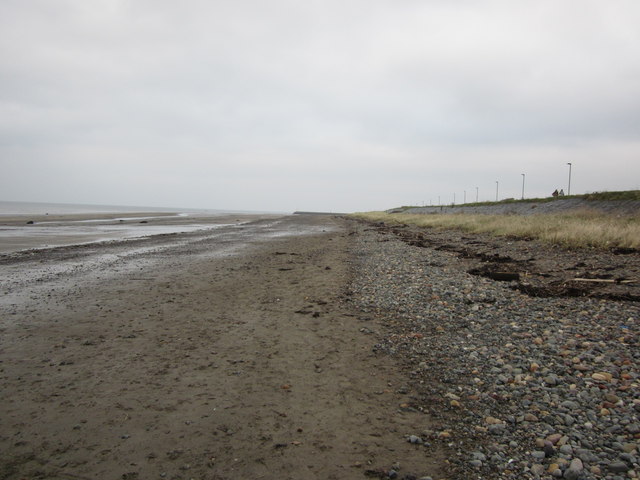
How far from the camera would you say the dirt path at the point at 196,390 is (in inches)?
134

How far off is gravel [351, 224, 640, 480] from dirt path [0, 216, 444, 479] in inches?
17.1

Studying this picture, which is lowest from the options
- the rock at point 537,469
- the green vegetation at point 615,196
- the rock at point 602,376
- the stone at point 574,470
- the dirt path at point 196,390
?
the dirt path at point 196,390

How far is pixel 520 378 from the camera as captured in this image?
15.0 feet

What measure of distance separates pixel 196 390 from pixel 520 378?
4.19 m

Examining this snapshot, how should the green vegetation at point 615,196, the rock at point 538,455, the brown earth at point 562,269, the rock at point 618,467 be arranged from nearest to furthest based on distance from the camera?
the rock at point 618,467 < the rock at point 538,455 < the brown earth at point 562,269 < the green vegetation at point 615,196

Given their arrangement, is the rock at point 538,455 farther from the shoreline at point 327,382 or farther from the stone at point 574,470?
the stone at point 574,470

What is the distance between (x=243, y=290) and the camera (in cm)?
1015

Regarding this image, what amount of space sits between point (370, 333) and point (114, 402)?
418cm

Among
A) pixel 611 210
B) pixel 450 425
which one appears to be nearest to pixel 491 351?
pixel 450 425

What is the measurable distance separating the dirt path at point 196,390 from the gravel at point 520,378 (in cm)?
43

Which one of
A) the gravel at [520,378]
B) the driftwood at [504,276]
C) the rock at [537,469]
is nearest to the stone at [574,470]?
the gravel at [520,378]

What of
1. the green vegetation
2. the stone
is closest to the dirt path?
the stone

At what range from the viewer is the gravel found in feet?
10.8

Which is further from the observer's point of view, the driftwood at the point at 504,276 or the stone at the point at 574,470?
the driftwood at the point at 504,276
